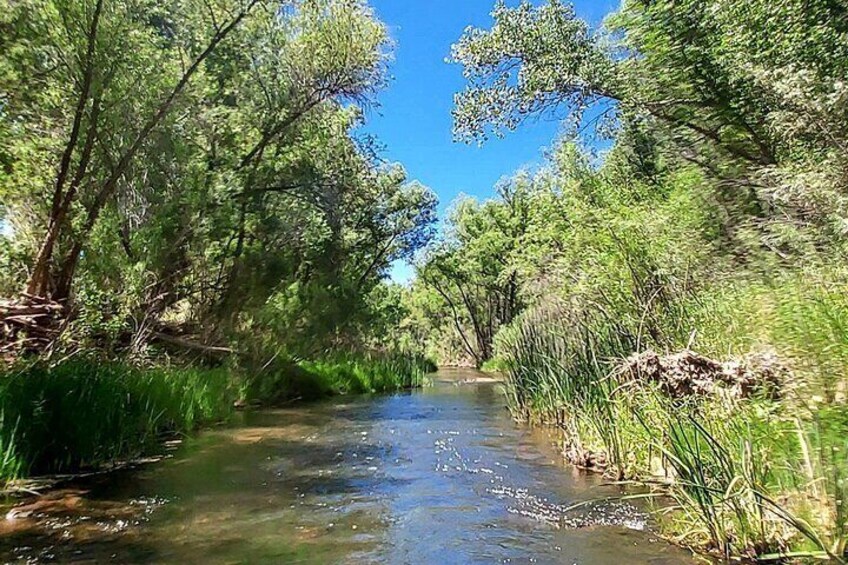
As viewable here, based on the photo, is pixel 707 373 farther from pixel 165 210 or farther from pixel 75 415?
pixel 165 210

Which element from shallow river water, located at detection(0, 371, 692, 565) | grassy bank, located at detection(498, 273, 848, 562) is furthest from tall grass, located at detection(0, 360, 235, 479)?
grassy bank, located at detection(498, 273, 848, 562)

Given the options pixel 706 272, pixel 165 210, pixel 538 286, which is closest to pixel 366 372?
pixel 538 286

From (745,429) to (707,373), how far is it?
143 centimetres

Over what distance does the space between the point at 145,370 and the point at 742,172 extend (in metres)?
11.7

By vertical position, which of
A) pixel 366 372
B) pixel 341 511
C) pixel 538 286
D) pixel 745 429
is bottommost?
pixel 341 511

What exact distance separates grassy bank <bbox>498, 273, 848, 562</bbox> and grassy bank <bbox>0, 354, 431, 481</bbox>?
5.53 metres

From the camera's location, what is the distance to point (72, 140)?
841cm

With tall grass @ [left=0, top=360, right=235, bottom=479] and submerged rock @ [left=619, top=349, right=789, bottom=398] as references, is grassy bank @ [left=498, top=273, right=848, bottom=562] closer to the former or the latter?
submerged rock @ [left=619, top=349, right=789, bottom=398]

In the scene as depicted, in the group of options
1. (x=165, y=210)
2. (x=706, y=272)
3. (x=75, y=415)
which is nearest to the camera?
(x=75, y=415)

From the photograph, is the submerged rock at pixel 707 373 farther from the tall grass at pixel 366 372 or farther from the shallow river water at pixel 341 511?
the tall grass at pixel 366 372

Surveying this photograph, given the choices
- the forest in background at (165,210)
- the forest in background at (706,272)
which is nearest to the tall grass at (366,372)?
the forest in background at (165,210)

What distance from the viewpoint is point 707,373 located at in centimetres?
578

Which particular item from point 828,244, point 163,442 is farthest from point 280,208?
point 828,244

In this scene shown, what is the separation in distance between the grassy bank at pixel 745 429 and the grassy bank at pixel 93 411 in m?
5.53
